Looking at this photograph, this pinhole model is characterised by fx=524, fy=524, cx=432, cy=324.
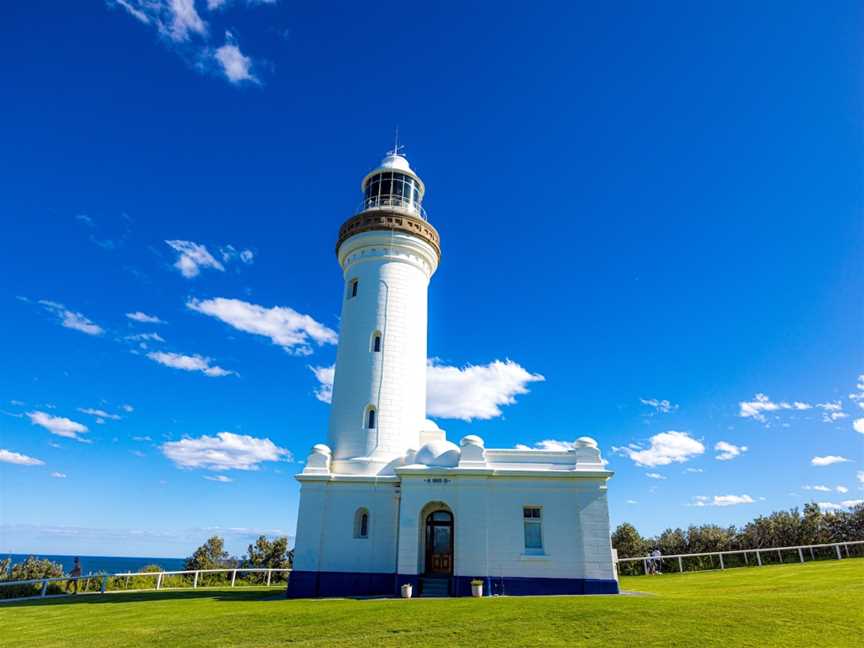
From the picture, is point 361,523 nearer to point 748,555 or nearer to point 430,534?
point 430,534

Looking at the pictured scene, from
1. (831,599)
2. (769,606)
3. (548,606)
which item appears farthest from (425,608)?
(831,599)

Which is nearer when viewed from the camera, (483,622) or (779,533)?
(483,622)

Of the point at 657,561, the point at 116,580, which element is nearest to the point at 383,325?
the point at 116,580

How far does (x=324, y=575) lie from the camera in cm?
1708

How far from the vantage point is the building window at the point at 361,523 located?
17.6 meters

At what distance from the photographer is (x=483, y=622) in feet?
32.9

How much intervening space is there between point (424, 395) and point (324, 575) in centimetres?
744

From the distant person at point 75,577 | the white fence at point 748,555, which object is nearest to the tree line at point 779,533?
the white fence at point 748,555

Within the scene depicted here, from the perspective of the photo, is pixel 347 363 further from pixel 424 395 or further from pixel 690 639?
pixel 690 639

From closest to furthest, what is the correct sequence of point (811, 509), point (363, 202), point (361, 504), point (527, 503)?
point (527, 503) → point (361, 504) → point (363, 202) → point (811, 509)

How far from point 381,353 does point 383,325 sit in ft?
Answer: 3.77

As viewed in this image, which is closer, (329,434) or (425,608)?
(425,608)

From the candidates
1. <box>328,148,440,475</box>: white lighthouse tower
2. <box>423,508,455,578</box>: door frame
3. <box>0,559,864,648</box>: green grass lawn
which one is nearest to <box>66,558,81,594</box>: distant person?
<box>0,559,864,648</box>: green grass lawn

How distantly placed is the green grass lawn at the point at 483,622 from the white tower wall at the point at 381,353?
616 centimetres
